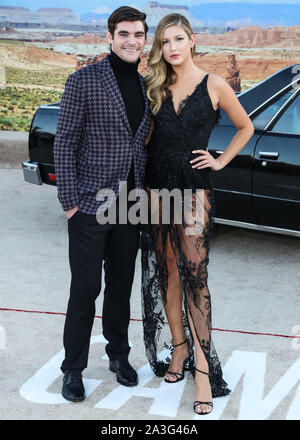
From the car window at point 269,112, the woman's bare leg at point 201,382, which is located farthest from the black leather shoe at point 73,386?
the car window at point 269,112

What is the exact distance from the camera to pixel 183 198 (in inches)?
119

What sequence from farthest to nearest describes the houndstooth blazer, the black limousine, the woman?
the black limousine
the woman
the houndstooth blazer

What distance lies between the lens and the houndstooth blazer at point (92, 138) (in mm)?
2805

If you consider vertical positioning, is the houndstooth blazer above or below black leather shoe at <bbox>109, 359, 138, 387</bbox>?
above

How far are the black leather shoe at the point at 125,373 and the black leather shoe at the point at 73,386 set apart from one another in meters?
0.22

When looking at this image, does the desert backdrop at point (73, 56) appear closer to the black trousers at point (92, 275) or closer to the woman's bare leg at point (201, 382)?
the black trousers at point (92, 275)

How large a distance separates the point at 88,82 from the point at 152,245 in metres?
0.85

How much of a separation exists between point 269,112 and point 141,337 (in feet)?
7.04

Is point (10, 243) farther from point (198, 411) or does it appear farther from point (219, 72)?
point (219, 72)

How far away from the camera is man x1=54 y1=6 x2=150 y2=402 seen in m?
2.82

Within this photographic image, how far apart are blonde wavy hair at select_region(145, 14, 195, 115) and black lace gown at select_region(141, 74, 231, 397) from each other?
0.05m

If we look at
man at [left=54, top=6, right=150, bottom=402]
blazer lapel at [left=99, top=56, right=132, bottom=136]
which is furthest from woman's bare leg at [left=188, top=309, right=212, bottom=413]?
blazer lapel at [left=99, top=56, right=132, bottom=136]

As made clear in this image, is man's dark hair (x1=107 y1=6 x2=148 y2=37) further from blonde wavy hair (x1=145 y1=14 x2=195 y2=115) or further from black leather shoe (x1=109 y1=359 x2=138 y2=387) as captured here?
black leather shoe (x1=109 y1=359 x2=138 y2=387)

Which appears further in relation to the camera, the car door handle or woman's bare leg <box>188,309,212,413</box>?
the car door handle
